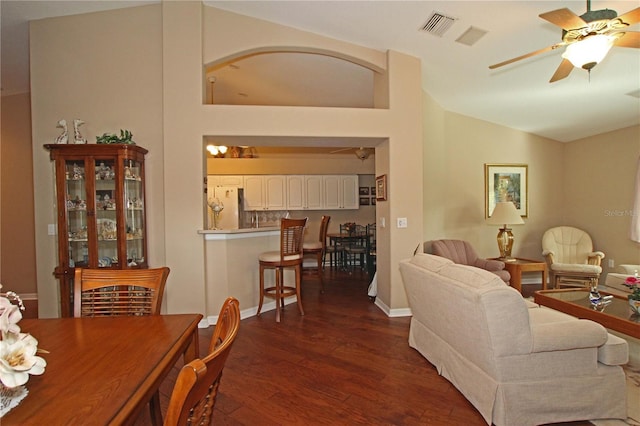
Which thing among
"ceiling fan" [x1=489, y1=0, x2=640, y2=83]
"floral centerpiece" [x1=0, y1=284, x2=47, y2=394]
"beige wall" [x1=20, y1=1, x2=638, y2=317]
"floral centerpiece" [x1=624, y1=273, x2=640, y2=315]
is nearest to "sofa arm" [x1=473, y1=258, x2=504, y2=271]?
"beige wall" [x1=20, y1=1, x2=638, y2=317]

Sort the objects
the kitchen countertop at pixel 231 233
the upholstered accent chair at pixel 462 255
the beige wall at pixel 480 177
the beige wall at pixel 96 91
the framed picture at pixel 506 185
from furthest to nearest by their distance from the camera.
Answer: the framed picture at pixel 506 185, the beige wall at pixel 480 177, the upholstered accent chair at pixel 462 255, the kitchen countertop at pixel 231 233, the beige wall at pixel 96 91

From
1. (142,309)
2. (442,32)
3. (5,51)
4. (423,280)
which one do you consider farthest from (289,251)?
(5,51)

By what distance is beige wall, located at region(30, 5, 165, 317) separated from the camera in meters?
3.65

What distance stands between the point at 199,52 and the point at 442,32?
264 centimetres

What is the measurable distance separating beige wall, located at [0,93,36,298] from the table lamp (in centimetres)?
702

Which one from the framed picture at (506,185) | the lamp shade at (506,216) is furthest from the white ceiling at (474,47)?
the lamp shade at (506,216)

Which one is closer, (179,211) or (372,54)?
(179,211)

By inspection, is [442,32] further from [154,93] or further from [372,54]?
[154,93]

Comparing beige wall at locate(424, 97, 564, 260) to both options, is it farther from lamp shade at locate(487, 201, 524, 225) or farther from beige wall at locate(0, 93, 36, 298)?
beige wall at locate(0, 93, 36, 298)

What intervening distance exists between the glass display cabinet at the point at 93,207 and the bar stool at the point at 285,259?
143 cm

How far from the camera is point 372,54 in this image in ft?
13.3

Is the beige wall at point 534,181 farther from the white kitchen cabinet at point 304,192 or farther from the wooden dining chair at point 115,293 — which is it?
the wooden dining chair at point 115,293

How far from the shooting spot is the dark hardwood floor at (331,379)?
2.10 metres

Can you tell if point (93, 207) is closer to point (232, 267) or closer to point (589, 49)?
point (232, 267)
